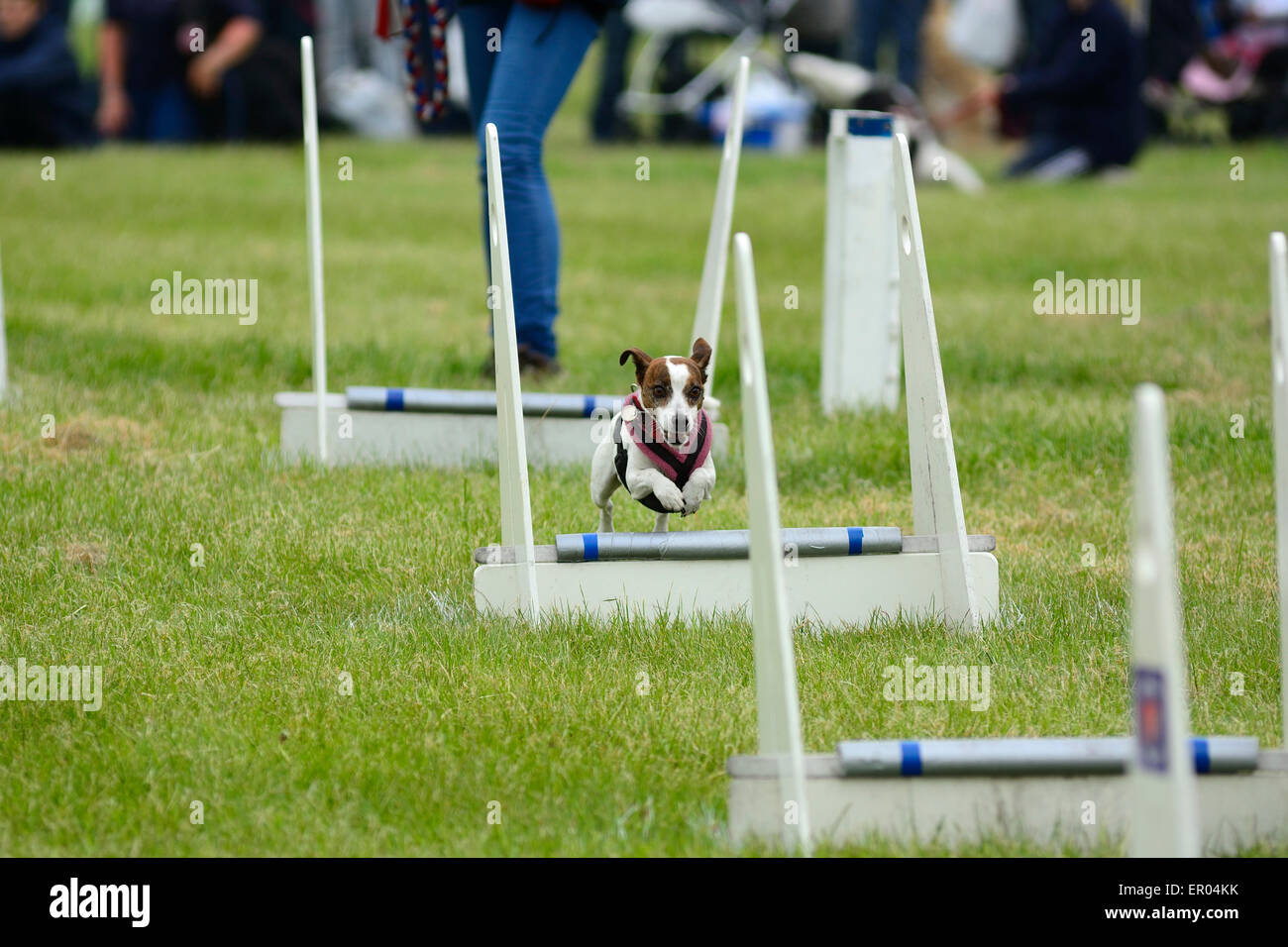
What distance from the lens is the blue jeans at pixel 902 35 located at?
15328 mm

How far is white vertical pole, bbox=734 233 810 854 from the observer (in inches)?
89.6

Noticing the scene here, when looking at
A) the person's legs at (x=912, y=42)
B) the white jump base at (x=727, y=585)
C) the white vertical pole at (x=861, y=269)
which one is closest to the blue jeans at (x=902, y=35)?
the person's legs at (x=912, y=42)

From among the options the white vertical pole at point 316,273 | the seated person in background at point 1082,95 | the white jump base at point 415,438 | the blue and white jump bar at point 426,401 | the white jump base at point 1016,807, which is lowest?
the white jump base at point 1016,807

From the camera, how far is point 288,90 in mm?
14109

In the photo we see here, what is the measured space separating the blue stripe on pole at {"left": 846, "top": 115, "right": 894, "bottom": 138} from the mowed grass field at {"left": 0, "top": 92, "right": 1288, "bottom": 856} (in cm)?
100

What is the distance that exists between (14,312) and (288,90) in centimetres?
781

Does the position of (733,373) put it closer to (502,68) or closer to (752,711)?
(502,68)

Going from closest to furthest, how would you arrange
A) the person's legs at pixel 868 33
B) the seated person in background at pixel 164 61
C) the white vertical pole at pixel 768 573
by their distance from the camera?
the white vertical pole at pixel 768 573 → the seated person in background at pixel 164 61 → the person's legs at pixel 868 33

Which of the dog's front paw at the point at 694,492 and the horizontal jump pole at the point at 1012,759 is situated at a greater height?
the dog's front paw at the point at 694,492

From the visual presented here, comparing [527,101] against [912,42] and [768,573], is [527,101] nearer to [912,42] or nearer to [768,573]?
[768,573]

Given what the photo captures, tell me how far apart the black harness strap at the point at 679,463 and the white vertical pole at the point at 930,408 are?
504mm

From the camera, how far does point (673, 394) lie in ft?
10.4

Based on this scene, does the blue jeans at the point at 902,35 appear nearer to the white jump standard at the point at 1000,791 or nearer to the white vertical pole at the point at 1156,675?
the white jump standard at the point at 1000,791

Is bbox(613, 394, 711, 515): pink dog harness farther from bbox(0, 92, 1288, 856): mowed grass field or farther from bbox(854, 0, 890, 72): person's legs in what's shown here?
bbox(854, 0, 890, 72): person's legs
